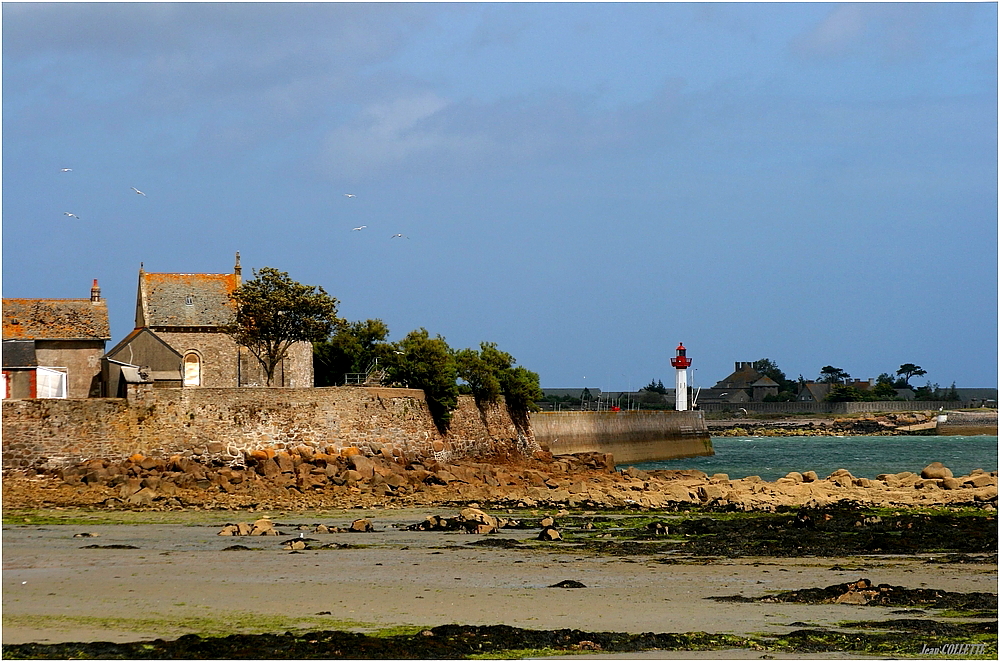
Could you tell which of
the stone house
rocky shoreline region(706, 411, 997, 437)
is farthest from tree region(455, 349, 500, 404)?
rocky shoreline region(706, 411, 997, 437)

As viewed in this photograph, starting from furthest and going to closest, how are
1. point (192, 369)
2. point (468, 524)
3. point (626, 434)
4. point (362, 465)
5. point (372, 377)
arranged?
point (626, 434), point (372, 377), point (192, 369), point (362, 465), point (468, 524)

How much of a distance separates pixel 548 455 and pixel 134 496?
69.1ft

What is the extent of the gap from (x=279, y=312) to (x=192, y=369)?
4.75 metres

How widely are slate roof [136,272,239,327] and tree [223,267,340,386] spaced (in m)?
3.04

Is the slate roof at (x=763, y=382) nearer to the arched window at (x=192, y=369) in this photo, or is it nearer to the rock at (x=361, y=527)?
the arched window at (x=192, y=369)

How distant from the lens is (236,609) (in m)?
13.4

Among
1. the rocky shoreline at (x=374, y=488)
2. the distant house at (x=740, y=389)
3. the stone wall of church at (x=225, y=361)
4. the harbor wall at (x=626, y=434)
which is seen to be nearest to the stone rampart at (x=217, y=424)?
the rocky shoreline at (x=374, y=488)

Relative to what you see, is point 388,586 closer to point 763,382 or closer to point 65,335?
point 65,335

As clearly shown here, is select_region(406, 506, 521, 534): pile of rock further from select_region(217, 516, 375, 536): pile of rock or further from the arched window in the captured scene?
the arched window

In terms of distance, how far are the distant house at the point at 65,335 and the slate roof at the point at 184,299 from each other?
2533mm

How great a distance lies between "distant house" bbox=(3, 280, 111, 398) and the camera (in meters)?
36.1

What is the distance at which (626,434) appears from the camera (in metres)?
59.2

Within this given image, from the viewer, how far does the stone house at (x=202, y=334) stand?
132ft

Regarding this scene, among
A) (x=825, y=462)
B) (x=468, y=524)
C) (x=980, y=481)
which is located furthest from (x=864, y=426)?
(x=468, y=524)
